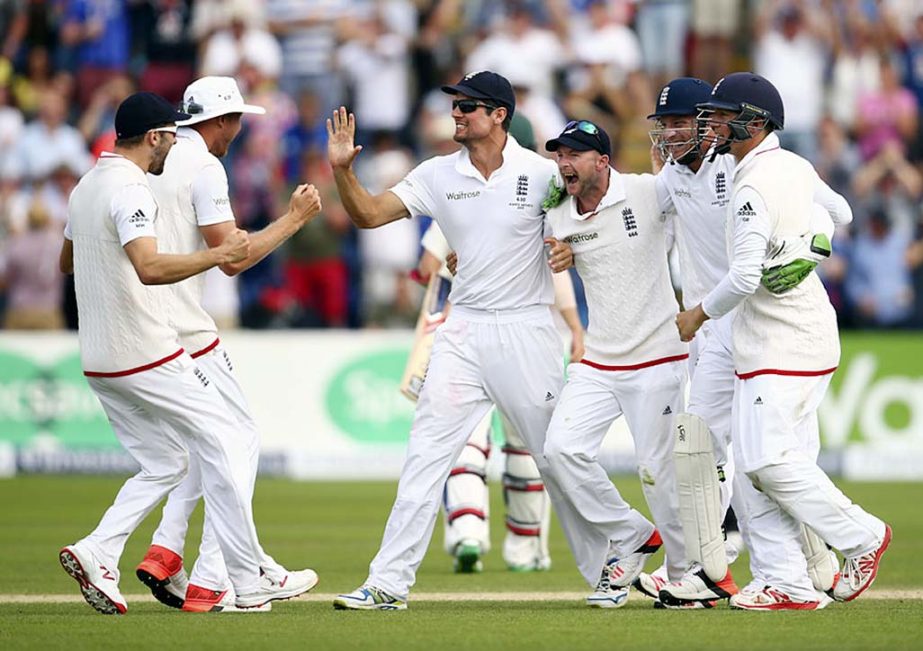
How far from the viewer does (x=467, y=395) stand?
9.09 meters

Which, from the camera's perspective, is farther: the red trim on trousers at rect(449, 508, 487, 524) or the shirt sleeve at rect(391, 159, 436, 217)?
the red trim on trousers at rect(449, 508, 487, 524)

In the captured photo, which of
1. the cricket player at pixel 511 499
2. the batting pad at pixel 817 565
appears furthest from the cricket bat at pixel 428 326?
the batting pad at pixel 817 565

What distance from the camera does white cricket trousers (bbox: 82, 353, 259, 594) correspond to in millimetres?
8617

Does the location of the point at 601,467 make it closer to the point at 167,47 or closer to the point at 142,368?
the point at 142,368

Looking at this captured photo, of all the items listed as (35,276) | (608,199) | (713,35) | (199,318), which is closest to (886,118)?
(713,35)

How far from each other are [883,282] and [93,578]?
12.3m

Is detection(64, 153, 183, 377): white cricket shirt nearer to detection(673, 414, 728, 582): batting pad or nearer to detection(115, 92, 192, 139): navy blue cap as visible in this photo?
detection(115, 92, 192, 139): navy blue cap

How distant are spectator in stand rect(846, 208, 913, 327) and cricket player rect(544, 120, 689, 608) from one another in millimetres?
10137

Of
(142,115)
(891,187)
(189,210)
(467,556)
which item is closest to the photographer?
(142,115)

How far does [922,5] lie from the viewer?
68.5ft

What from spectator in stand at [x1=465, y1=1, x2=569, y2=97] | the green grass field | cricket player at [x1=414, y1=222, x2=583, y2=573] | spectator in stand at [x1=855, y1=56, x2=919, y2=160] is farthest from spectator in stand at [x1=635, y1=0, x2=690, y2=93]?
cricket player at [x1=414, y1=222, x2=583, y2=573]

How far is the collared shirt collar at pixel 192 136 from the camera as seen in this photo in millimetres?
9148

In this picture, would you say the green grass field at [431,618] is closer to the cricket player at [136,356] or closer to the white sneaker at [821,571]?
the white sneaker at [821,571]

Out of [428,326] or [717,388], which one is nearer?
[717,388]
